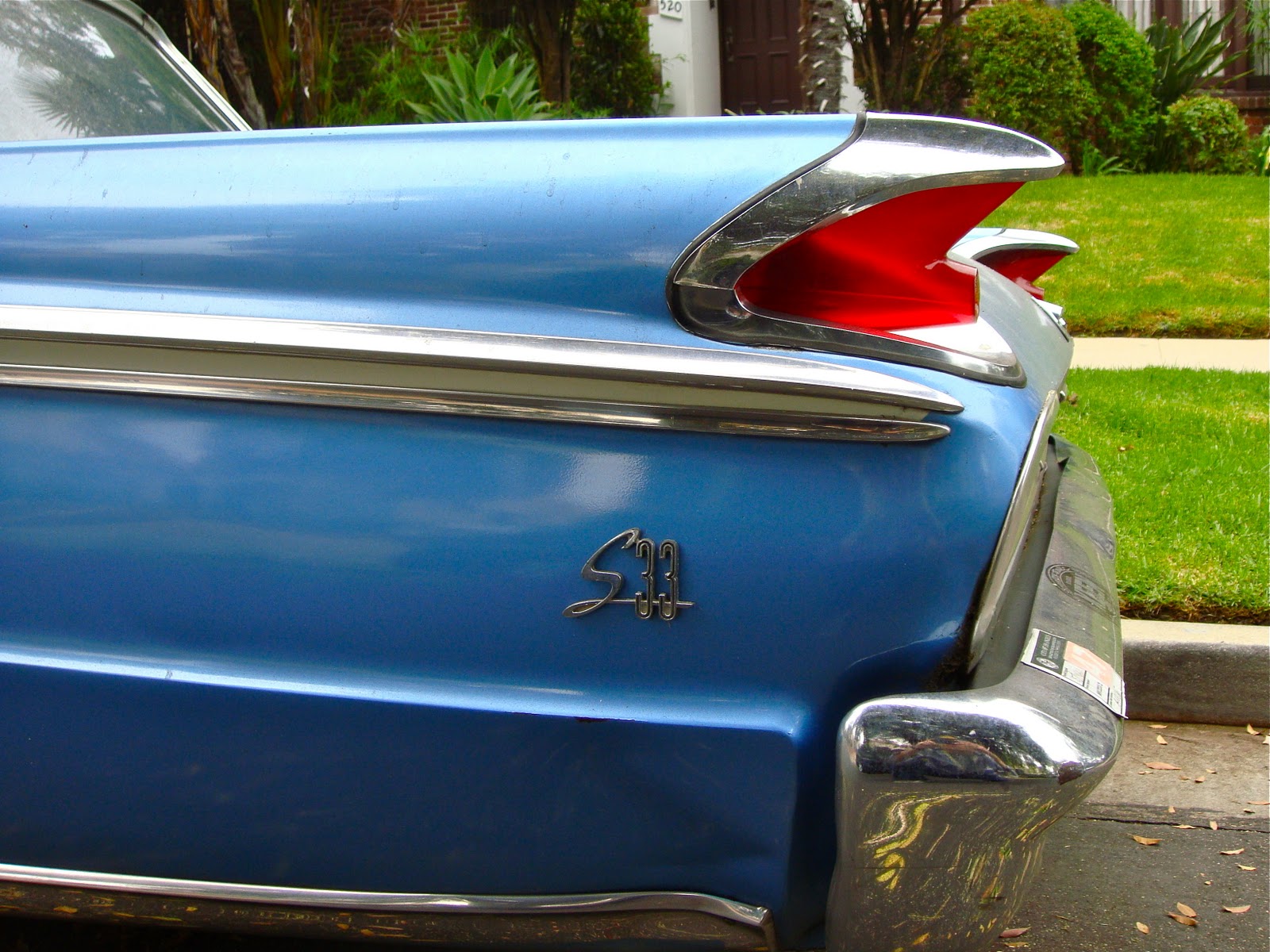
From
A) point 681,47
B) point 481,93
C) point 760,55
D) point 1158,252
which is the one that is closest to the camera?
point 1158,252

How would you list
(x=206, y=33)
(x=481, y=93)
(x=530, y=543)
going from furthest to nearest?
(x=481, y=93)
(x=206, y=33)
(x=530, y=543)

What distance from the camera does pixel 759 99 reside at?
45.9 ft

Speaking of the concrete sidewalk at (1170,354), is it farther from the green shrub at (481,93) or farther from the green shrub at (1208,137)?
the green shrub at (1208,137)

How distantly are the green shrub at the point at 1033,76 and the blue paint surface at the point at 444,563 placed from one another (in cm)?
991

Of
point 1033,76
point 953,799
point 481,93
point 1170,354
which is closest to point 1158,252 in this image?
point 1170,354

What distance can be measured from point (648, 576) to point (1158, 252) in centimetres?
743

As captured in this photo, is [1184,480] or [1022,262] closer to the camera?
[1022,262]

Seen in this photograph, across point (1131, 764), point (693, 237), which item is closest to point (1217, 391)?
point (1131, 764)

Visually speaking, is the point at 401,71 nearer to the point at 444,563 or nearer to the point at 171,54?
the point at 171,54

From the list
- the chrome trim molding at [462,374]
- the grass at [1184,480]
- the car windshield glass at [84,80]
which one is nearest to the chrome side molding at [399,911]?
the chrome trim molding at [462,374]

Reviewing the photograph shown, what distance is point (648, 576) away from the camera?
1456 millimetres

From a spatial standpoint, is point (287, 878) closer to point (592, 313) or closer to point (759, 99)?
point (592, 313)

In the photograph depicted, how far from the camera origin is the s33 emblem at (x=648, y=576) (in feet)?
4.76

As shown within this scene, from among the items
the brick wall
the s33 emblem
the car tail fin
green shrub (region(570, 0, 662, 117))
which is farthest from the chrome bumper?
the brick wall
